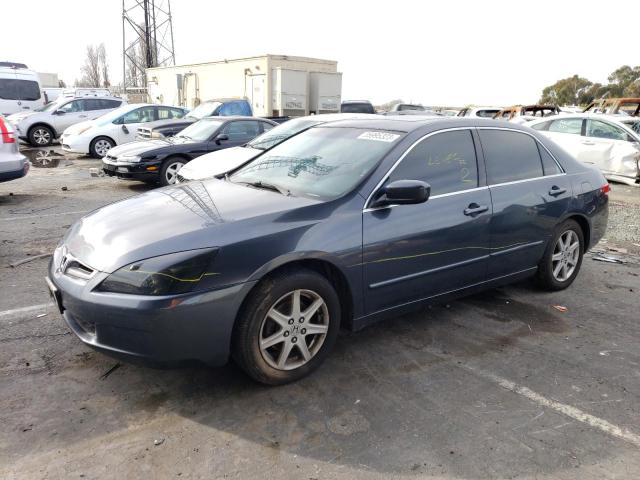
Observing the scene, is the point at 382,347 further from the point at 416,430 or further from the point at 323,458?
the point at 323,458

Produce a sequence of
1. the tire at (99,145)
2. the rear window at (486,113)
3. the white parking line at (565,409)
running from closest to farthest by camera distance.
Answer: the white parking line at (565,409) < the tire at (99,145) < the rear window at (486,113)

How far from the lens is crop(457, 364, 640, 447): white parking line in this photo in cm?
279

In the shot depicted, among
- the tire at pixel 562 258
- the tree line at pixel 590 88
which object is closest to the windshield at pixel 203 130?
the tire at pixel 562 258

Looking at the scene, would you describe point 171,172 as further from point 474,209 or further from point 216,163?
point 474,209

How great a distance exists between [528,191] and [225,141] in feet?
21.9

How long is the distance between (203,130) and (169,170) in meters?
1.25

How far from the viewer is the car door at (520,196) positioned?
4.12m

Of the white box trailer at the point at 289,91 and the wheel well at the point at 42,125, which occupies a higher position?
the white box trailer at the point at 289,91

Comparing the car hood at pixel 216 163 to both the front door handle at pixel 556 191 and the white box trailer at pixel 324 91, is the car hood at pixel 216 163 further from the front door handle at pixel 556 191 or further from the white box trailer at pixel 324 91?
the white box trailer at pixel 324 91

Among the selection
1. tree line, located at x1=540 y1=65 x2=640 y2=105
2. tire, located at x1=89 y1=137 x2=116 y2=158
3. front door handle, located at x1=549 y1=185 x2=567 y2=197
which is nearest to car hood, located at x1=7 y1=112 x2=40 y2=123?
tire, located at x1=89 y1=137 x2=116 y2=158

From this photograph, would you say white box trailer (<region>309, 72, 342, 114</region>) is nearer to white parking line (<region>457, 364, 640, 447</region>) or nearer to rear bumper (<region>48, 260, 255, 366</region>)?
white parking line (<region>457, 364, 640, 447</region>)

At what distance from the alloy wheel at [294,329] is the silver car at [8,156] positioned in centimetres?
642

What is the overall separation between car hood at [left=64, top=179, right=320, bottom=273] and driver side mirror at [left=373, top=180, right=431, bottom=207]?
0.50 m

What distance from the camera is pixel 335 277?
3.29 meters
